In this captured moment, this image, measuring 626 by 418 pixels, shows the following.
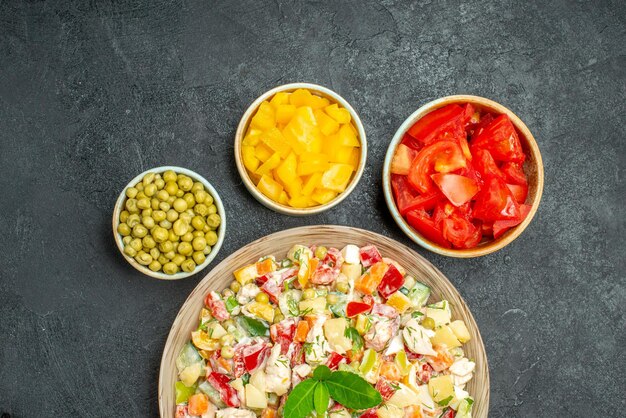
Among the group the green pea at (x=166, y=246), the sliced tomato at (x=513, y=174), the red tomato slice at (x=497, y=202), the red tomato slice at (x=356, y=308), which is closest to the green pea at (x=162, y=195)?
the green pea at (x=166, y=246)

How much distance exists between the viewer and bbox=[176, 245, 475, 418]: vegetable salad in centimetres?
314

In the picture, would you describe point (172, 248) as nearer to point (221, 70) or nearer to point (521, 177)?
point (221, 70)

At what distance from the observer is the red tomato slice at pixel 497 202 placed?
3.23 metres

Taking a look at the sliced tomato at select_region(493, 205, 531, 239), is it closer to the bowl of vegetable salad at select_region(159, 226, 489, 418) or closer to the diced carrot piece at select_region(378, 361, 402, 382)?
the bowl of vegetable salad at select_region(159, 226, 489, 418)

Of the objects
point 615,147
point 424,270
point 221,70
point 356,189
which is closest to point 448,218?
point 424,270

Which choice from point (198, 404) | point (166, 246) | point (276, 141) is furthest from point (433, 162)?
point (198, 404)

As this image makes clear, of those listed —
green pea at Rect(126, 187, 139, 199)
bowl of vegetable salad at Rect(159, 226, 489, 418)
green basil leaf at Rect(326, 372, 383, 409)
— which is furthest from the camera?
green pea at Rect(126, 187, 139, 199)

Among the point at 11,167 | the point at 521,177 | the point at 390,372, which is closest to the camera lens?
the point at 390,372

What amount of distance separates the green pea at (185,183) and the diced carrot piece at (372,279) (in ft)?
3.10

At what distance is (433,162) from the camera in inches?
129

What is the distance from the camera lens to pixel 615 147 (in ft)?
12.4

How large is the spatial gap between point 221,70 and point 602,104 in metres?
2.12

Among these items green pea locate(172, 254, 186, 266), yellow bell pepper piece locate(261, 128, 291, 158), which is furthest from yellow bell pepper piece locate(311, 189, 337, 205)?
green pea locate(172, 254, 186, 266)

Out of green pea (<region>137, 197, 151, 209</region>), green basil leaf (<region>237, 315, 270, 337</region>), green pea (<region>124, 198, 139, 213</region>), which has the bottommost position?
green basil leaf (<region>237, 315, 270, 337</region>)
